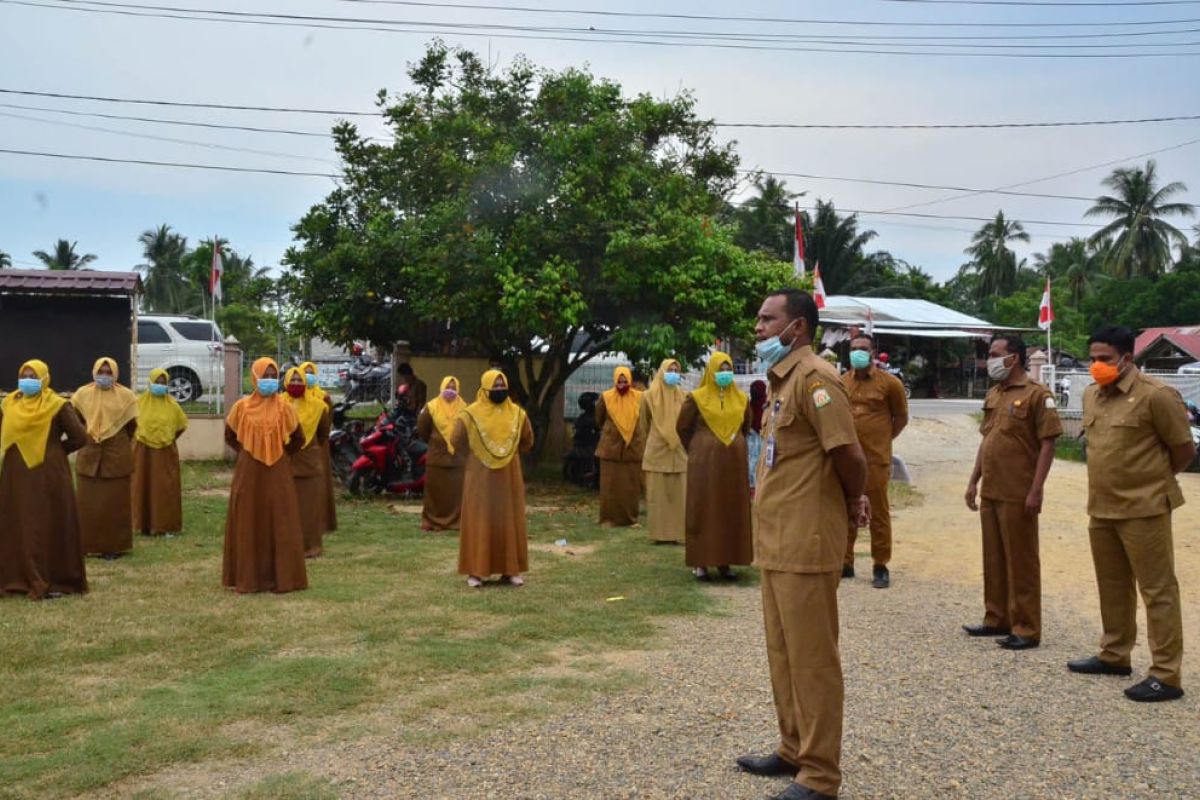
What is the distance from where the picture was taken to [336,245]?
1501 cm

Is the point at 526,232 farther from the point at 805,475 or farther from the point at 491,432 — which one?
the point at 805,475

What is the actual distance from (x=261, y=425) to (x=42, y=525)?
1773mm

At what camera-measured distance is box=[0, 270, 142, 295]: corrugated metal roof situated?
1756cm

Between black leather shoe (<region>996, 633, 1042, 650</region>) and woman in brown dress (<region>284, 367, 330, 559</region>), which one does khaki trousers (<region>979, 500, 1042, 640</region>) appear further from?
woman in brown dress (<region>284, 367, 330, 559</region>)

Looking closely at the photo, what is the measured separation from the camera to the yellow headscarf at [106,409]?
10.1 meters

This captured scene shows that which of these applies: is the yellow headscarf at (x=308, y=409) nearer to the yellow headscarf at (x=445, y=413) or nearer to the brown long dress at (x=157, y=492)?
the yellow headscarf at (x=445, y=413)

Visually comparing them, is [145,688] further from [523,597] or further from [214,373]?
[214,373]

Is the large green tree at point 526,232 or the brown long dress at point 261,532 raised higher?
the large green tree at point 526,232

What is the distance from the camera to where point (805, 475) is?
4344 millimetres

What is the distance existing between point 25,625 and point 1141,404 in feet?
23.2

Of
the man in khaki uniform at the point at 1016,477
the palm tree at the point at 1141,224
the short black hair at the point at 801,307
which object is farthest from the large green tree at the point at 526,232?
the palm tree at the point at 1141,224

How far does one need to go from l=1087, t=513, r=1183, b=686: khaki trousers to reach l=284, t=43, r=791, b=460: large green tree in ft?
26.1

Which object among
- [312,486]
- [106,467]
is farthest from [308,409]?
[106,467]

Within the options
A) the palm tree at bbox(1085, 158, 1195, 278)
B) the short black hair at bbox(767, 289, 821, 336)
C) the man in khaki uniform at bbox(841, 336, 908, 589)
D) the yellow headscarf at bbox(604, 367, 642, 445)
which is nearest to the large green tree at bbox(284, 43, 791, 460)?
the yellow headscarf at bbox(604, 367, 642, 445)
